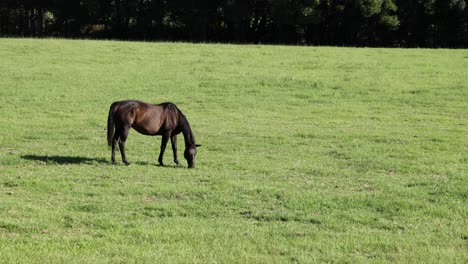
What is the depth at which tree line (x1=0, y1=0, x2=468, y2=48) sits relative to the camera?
50469 mm

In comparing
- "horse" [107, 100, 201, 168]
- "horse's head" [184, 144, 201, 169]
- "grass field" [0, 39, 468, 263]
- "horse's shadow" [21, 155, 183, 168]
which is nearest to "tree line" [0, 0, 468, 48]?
"grass field" [0, 39, 468, 263]

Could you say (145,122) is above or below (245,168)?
above

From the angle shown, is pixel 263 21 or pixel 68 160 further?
pixel 263 21

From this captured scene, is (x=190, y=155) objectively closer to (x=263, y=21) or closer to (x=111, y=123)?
(x=111, y=123)

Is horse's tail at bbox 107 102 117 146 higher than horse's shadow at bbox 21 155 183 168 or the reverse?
higher

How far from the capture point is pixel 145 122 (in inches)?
546

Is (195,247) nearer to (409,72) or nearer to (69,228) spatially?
(69,228)

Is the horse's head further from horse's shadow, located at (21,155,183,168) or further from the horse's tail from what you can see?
the horse's tail

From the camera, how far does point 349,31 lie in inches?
2126

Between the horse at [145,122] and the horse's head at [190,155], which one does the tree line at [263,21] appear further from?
the horse's head at [190,155]

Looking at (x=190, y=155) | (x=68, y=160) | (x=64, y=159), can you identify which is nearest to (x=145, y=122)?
(x=190, y=155)

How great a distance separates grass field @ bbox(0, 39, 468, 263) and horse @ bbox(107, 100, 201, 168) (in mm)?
494

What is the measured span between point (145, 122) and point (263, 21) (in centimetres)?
4620

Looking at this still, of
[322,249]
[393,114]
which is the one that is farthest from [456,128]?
[322,249]
